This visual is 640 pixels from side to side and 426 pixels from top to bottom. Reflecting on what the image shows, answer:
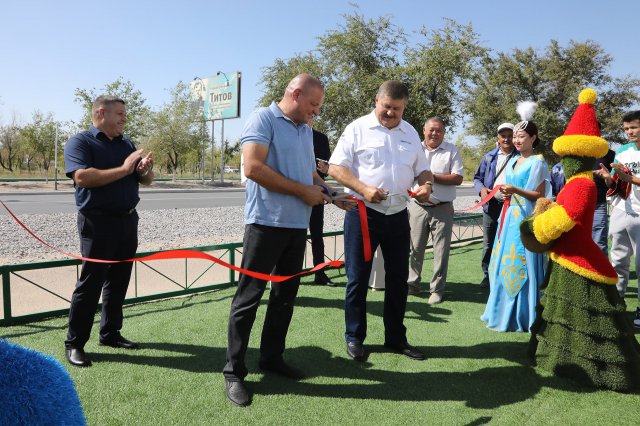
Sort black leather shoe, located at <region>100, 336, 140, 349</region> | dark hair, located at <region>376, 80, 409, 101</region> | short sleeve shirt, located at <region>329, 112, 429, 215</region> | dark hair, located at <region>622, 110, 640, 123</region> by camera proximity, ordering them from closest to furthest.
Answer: dark hair, located at <region>376, 80, 409, 101</region> < short sleeve shirt, located at <region>329, 112, 429, 215</region> < black leather shoe, located at <region>100, 336, 140, 349</region> < dark hair, located at <region>622, 110, 640, 123</region>

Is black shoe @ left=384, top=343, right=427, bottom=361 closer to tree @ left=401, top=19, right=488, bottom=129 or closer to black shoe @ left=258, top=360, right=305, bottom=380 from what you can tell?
black shoe @ left=258, top=360, right=305, bottom=380

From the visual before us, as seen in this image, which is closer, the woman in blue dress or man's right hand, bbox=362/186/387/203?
man's right hand, bbox=362/186/387/203

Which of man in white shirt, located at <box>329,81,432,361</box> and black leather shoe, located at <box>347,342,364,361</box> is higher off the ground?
man in white shirt, located at <box>329,81,432,361</box>

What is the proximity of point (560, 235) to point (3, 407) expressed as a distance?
3.17 metres

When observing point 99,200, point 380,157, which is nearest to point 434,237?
point 380,157

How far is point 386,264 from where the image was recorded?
12.3 ft

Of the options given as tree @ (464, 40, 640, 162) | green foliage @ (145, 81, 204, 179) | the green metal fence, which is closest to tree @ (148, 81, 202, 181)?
green foliage @ (145, 81, 204, 179)

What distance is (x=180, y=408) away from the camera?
9.05ft

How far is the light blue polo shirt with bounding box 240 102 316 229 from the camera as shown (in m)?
2.84

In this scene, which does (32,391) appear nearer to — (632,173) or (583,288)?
(583,288)

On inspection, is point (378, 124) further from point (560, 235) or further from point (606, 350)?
point (606, 350)

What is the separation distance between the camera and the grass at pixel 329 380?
8.93 feet

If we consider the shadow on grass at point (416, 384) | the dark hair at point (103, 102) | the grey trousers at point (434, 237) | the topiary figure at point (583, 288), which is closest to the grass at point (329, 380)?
the shadow on grass at point (416, 384)

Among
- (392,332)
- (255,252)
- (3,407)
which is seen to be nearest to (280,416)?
(255,252)
